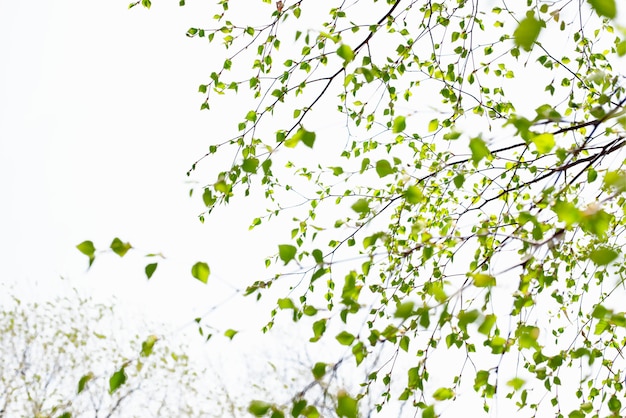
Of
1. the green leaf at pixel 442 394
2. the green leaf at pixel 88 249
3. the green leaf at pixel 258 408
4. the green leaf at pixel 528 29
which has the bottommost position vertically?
the green leaf at pixel 258 408

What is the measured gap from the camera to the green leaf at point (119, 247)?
4.37 ft

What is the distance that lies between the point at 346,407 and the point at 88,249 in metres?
0.67

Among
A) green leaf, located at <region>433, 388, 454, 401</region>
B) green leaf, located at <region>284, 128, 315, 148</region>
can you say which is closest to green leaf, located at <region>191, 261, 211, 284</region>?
green leaf, located at <region>284, 128, 315, 148</region>

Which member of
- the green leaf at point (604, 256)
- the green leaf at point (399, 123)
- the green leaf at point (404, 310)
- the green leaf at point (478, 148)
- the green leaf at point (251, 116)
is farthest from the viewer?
the green leaf at point (251, 116)

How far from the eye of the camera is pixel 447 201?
12.6 ft

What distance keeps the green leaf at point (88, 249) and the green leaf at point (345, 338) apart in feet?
1.97

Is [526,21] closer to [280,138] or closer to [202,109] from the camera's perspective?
[280,138]

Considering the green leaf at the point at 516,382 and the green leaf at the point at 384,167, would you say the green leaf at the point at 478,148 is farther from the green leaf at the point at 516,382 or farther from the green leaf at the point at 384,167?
the green leaf at the point at 516,382

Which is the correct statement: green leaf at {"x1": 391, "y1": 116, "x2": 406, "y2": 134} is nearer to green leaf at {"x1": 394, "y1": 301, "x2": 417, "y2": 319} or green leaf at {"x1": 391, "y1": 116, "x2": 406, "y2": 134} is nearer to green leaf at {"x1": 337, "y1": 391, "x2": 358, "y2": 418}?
green leaf at {"x1": 394, "y1": 301, "x2": 417, "y2": 319}

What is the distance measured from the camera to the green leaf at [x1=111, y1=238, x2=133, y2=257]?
4.37 ft

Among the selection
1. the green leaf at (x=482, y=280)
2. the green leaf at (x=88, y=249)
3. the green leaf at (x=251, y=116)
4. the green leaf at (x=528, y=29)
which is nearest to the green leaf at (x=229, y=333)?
the green leaf at (x=88, y=249)

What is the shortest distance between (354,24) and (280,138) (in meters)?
0.70

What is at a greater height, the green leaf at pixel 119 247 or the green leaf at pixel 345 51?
the green leaf at pixel 345 51

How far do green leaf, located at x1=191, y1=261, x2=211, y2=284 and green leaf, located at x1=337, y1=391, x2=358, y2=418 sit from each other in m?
0.40
